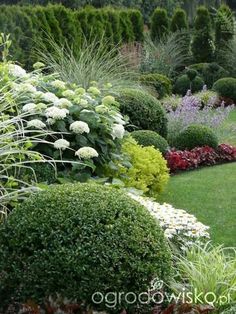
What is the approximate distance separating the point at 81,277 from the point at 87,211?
365mm

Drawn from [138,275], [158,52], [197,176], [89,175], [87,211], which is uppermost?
[87,211]

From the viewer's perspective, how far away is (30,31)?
42.6ft

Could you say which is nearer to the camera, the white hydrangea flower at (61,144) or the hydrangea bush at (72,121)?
the white hydrangea flower at (61,144)

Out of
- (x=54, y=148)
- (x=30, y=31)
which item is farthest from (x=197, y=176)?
(x=30, y=31)

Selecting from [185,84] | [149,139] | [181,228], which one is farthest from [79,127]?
[185,84]

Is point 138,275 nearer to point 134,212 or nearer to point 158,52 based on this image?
point 134,212

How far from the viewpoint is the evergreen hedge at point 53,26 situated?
12719 mm

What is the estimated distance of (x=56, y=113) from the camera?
5.27 meters

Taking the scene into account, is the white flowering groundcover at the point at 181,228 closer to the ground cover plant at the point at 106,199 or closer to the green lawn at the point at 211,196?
the ground cover plant at the point at 106,199

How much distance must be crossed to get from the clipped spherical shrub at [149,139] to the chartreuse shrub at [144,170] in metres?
0.82

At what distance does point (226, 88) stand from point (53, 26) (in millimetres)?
4360

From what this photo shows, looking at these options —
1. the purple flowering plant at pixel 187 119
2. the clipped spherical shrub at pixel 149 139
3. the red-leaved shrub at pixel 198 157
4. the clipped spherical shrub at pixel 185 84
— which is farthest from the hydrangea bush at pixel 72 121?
the clipped spherical shrub at pixel 185 84

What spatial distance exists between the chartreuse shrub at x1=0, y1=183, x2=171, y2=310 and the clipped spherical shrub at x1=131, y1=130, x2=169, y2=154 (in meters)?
4.43

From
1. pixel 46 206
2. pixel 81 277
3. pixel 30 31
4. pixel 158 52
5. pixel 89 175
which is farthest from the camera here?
pixel 158 52
